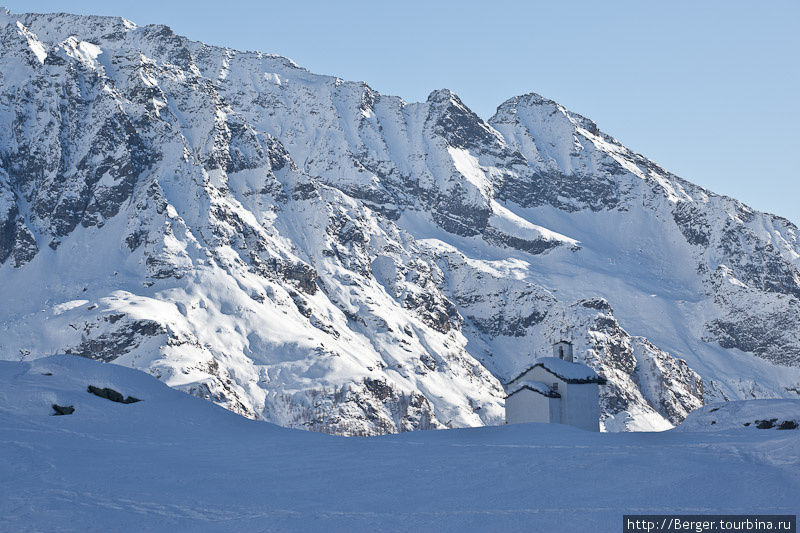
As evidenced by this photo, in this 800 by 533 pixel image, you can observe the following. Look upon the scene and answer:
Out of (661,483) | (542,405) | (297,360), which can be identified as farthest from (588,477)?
(297,360)

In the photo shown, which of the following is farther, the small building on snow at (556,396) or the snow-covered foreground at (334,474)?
the small building on snow at (556,396)

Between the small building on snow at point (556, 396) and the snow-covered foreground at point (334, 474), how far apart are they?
33.9 meters

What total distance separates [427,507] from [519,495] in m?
2.63

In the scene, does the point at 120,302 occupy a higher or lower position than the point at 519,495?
higher

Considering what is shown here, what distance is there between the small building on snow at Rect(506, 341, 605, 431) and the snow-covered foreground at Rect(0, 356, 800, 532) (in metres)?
33.9

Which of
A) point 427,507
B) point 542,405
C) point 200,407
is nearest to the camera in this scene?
point 427,507

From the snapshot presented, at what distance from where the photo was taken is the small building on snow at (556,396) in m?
68.9

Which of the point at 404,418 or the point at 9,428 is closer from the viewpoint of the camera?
the point at 9,428

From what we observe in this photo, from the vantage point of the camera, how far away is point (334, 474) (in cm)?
2548

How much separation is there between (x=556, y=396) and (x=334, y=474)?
46362 mm

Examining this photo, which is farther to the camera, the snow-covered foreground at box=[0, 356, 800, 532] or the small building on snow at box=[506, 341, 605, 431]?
the small building on snow at box=[506, 341, 605, 431]

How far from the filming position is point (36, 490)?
22.0 m

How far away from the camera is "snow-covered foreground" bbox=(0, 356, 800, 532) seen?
2059cm

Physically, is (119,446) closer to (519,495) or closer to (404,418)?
(519,495)
